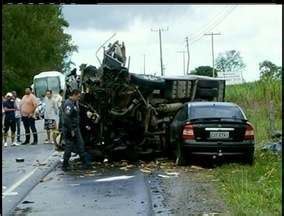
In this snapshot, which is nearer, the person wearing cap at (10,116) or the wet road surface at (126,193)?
the wet road surface at (126,193)

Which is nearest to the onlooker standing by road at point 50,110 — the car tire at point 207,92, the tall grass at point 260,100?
the car tire at point 207,92

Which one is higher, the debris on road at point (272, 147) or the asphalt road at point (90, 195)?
the debris on road at point (272, 147)

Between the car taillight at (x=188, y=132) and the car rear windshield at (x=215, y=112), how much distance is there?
1.30 feet

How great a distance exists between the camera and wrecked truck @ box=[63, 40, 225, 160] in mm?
15547

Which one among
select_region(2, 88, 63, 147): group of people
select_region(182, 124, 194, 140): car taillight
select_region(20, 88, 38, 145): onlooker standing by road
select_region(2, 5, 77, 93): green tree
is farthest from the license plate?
select_region(2, 5, 77, 93): green tree

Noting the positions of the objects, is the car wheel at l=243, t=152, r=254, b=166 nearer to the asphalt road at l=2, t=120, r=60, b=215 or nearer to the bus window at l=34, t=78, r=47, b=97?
the asphalt road at l=2, t=120, r=60, b=215

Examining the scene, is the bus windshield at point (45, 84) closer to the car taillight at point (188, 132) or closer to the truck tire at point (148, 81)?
the truck tire at point (148, 81)

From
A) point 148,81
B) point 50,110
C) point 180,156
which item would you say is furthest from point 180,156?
point 50,110

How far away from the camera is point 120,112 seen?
615 inches

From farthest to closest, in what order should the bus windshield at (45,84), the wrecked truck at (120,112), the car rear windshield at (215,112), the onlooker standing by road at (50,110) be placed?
the bus windshield at (45,84) < the onlooker standing by road at (50,110) < the wrecked truck at (120,112) < the car rear windshield at (215,112)

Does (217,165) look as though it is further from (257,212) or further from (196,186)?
(257,212)

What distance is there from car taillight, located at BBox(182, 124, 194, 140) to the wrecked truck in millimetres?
1874

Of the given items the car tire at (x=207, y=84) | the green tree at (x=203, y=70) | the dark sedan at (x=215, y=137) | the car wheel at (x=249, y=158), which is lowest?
the car wheel at (x=249, y=158)

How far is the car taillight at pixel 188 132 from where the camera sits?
46.6 feet
